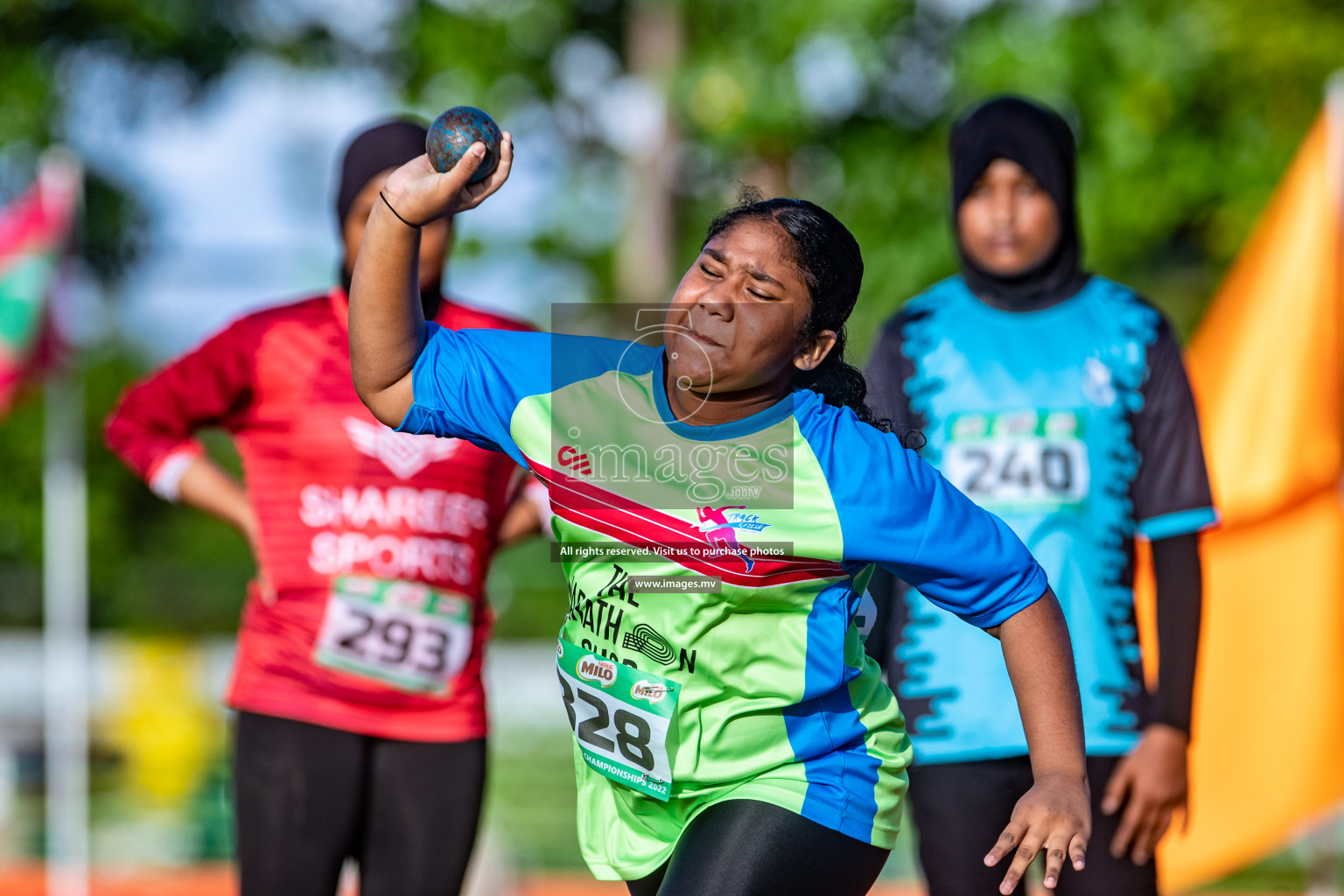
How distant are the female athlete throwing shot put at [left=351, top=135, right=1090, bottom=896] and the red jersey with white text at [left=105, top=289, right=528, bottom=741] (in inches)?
34.3

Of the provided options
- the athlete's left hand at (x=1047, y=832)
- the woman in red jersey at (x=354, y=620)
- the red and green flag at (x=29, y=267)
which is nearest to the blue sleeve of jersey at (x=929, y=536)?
the athlete's left hand at (x=1047, y=832)

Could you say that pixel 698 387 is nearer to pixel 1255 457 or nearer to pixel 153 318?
pixel 1255 457

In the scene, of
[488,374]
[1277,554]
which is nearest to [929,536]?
[488,374]

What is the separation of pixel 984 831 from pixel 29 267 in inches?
248

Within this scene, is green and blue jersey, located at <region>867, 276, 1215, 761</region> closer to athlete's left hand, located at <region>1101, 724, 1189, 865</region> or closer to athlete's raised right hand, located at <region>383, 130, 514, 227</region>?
athlete's left hand, located at <region>1101, 724, 1189, 865</region>

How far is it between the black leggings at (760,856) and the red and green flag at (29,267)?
20.7ft

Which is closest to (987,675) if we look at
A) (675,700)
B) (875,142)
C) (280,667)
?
(675,700)

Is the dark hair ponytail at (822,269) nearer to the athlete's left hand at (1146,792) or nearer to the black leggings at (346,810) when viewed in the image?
the athlete's left hand at (1146,792)

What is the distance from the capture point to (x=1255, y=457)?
5875 mm

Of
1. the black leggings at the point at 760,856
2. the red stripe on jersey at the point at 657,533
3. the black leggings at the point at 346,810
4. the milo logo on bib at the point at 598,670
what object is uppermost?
the red stripe on jersey at the point at 657,533

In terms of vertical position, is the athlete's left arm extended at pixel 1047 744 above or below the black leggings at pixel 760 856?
above

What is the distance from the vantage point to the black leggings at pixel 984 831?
3.01 meters

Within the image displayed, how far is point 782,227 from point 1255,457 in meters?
4.06

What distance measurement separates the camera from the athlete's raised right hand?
215 centimetres
